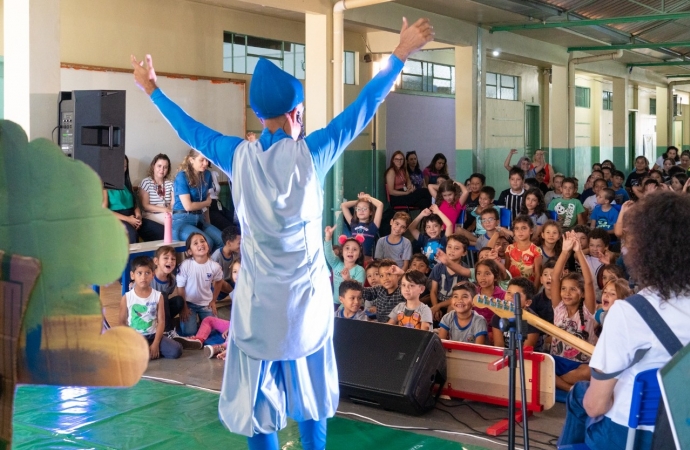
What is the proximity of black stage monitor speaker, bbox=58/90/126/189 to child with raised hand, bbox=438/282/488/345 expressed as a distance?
197 cm

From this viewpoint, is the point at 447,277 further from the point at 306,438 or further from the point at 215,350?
the point at 306,438

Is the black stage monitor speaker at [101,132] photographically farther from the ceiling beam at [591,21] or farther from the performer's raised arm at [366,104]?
the ceiling beam at [591,21]

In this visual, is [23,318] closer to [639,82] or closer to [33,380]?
[33,380]

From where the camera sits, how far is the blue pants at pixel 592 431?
2129 millimetres

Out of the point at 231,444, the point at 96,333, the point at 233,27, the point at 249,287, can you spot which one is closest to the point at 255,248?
the point at 249,287

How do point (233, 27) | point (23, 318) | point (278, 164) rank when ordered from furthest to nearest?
point (233, 27)
point (278, 164)
point (23, 318)

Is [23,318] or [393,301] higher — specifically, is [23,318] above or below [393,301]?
above

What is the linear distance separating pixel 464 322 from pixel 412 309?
0.31 metres

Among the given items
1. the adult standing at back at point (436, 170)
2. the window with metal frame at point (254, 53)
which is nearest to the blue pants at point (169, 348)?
the window with metal frame at point (254, 53)

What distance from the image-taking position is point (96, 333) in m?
1.75

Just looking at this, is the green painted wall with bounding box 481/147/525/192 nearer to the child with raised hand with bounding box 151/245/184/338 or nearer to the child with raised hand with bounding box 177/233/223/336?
the child with raised hand with bounding box 177/233/223/336

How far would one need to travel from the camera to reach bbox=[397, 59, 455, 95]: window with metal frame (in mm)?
11828

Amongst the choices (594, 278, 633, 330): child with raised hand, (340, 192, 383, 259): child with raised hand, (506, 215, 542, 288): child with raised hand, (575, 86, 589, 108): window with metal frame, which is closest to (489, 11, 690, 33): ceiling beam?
(340, 192, 383, 259): child with raised hand

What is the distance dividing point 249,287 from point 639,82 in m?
16.3
